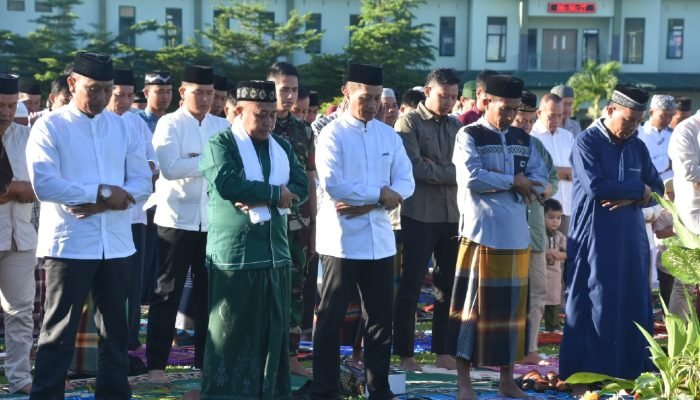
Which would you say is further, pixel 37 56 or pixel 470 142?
pixel 37 56

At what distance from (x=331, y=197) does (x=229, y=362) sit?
1.25m

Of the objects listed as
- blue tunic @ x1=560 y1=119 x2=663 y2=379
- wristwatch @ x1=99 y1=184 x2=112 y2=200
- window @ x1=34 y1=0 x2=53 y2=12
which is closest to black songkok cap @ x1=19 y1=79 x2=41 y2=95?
wristwatch @ x1=99 y1=184 x2=112 y2=200

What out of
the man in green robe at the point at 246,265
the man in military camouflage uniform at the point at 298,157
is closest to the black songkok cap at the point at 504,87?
the man in military camouflage uniform at the point at 298,157

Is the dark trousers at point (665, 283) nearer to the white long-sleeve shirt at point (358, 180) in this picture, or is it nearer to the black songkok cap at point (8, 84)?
the white long-sleeve shirt at point (358, 180)

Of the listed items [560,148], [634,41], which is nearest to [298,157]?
[560,148]

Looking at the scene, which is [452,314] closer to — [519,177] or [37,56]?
[519,177]

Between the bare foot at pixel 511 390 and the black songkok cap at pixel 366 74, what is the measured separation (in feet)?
6.82

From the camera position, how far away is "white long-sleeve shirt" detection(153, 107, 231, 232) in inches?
307

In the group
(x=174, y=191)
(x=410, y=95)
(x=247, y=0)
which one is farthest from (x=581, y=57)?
(x=174, y=191)

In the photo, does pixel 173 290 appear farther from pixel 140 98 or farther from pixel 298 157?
pixel 140 98

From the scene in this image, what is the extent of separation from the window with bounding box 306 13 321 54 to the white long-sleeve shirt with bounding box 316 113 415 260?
43090 millimetres

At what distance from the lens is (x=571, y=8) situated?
53.2 m

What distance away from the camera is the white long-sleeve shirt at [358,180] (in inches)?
285

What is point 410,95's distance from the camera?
35.2 ft
